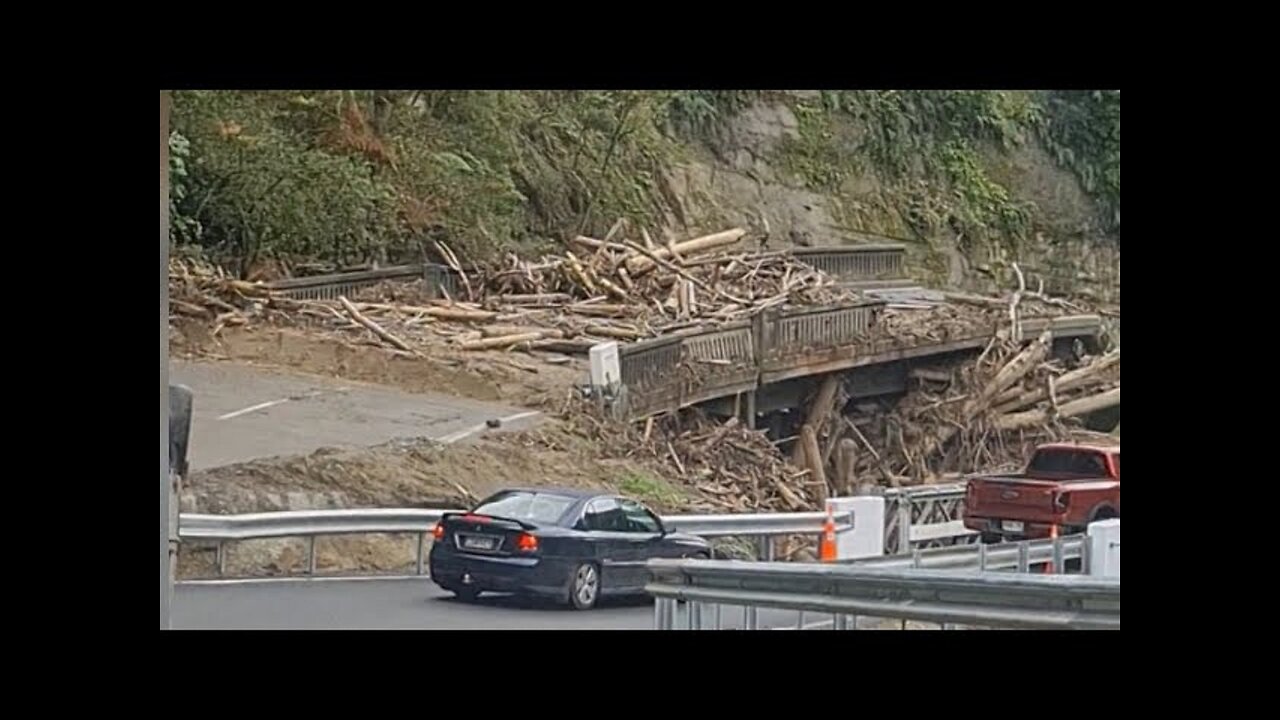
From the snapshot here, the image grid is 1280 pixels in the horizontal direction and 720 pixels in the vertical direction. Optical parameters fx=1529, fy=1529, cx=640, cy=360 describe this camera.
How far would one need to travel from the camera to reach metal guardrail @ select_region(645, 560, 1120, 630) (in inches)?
235

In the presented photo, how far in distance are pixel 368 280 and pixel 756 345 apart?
1.75m

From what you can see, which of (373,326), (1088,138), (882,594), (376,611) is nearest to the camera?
(882,594)

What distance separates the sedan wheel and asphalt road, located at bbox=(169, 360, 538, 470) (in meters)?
0.69

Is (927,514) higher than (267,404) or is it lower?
lower

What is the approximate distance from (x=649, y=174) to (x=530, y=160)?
54 cm

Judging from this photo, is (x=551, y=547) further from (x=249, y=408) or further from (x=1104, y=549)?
(x=1104, y=549)

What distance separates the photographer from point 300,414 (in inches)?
264

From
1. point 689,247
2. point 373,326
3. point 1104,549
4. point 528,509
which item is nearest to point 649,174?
point 689,247

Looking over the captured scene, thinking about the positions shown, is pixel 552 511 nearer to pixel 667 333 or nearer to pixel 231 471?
pixel 667 333

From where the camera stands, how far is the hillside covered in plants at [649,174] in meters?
6.72

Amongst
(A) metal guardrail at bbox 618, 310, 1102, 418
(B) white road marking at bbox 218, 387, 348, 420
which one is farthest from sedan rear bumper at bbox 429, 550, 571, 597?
(B) white road marking at bbox 218, 387, 348, 420

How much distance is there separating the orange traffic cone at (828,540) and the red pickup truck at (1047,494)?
610 mm
